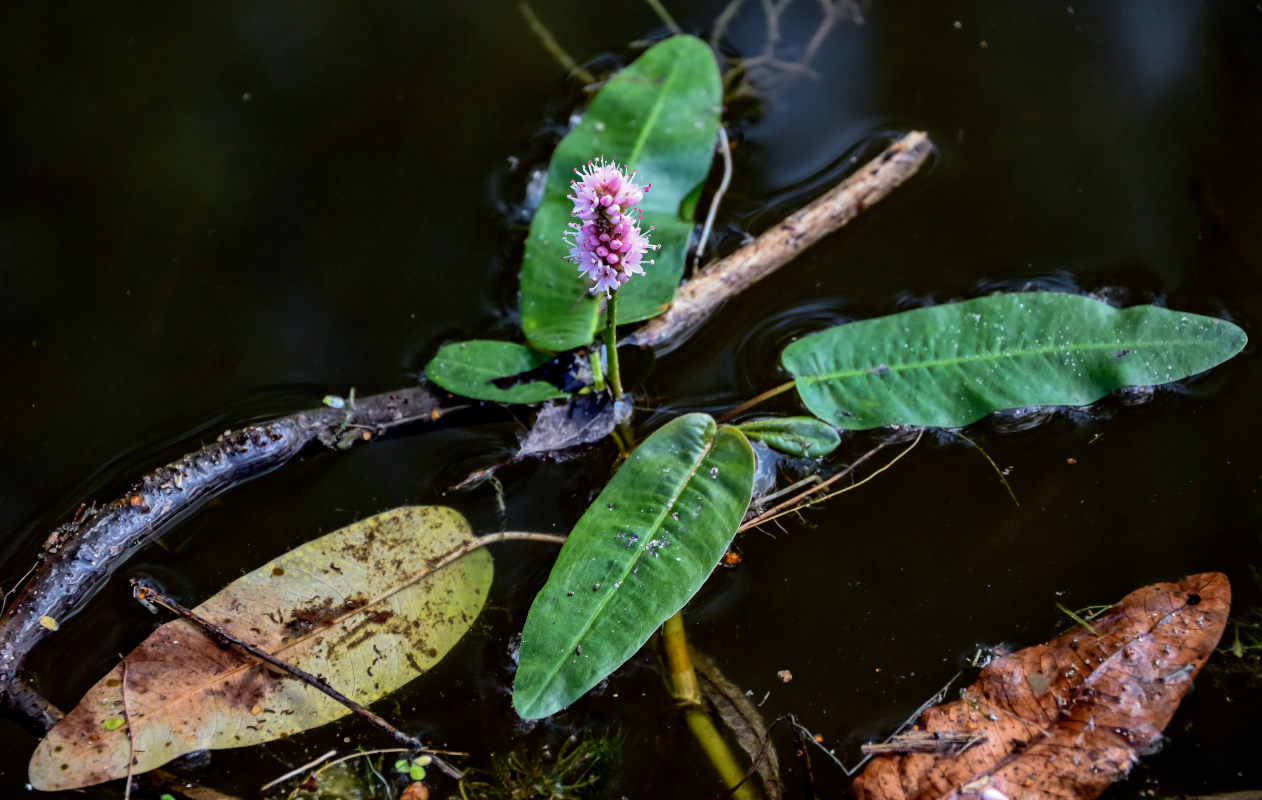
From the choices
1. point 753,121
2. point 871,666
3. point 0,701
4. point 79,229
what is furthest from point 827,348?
point 79,229

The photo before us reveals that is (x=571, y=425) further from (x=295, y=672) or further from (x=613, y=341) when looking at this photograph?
(x=295, y=672)

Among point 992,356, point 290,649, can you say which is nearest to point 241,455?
point 290,649

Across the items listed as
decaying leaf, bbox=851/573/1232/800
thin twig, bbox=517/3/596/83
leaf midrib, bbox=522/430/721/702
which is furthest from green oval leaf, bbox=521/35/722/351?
decaying leaf, bbox=851/573/1232/800

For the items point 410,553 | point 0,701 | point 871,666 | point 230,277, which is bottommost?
point 871,666

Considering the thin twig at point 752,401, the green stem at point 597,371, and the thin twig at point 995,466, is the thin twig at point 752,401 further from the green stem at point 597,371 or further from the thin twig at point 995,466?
the thin twig at point 995,466

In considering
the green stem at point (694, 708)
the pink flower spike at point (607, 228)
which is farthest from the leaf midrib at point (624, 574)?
the pink flower spike at point (607, 228)

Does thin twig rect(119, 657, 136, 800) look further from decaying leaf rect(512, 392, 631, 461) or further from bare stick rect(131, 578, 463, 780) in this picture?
decaying leaf rect(512, 392, 631, 461)

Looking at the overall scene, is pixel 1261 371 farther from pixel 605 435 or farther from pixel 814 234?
pixel 605 435
